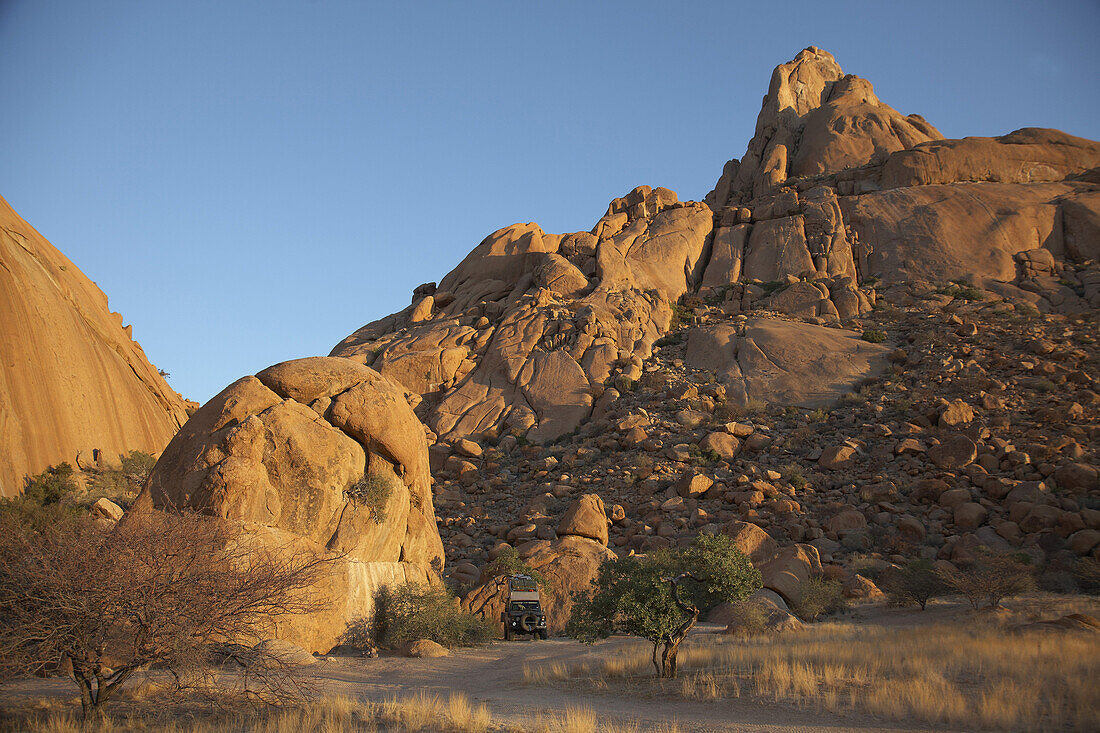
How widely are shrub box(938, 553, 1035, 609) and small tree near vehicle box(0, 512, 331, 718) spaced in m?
17.8

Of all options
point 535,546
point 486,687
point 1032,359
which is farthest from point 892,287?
point 486,687

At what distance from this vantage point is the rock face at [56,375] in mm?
20469

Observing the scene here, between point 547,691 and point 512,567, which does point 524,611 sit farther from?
point 547,691

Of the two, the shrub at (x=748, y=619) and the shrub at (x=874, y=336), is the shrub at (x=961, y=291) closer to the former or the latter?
the shrub at (x=874, y=336)

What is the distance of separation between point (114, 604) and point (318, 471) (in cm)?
791

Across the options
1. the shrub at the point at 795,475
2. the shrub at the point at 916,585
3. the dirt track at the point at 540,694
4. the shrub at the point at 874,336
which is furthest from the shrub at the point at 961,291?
the dirt track at the point at 540,694

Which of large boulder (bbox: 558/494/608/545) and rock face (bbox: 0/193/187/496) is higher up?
rock face (bbox: 0/193/187/496)

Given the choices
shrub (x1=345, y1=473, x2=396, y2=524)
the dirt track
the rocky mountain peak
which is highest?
the rocky mountain peak

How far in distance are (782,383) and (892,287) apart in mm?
13301

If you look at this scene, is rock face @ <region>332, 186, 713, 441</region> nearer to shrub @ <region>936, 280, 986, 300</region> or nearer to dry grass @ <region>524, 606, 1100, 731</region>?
shrub @ <region>936, 280, 986, 300</region>

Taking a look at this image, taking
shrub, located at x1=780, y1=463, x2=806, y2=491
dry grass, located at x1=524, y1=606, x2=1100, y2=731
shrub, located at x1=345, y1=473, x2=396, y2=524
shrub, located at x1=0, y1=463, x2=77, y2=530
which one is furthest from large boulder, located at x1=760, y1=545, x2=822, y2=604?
shrub, located at x1=0, y1=463, x2=77, y2=530

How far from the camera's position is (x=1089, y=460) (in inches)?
1038

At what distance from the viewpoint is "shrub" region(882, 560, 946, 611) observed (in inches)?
805

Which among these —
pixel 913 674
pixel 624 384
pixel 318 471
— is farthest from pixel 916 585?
pixel 624 384
